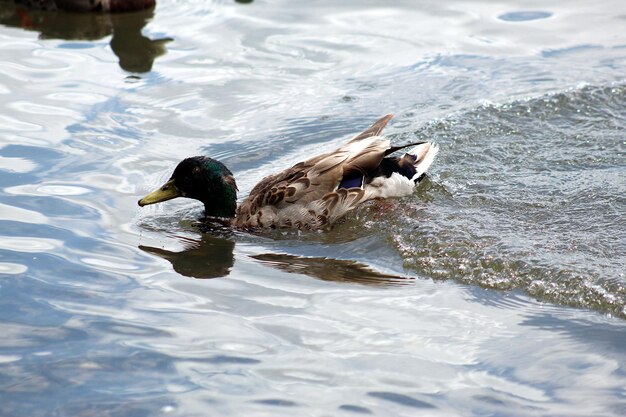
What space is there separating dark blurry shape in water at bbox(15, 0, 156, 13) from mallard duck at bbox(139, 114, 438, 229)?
18.8ft

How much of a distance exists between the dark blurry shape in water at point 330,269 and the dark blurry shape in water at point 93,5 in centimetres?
688

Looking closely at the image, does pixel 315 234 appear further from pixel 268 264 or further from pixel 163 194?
pixel 163 194

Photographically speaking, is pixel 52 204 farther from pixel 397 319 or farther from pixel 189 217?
pixel 397 319

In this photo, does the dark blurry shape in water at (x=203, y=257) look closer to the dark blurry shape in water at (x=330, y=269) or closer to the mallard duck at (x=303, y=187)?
the dark blurry shape in water at (x=330, y=269)

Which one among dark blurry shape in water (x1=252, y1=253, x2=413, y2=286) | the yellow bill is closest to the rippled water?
dark blurry shape in water (x1=252, y1=253, x2=413, y2=286)

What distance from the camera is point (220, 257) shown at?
8.11 metres

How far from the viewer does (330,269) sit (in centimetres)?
770

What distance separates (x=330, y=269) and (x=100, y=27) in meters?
7.05

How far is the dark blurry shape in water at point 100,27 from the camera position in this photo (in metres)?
12.4

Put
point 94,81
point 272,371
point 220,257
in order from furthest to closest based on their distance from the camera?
point 94,81 < point 220,257 < point 272,371

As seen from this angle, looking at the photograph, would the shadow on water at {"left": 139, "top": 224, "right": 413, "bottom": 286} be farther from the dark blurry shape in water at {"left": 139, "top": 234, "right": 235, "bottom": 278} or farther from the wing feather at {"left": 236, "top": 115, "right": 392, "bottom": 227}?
the wing feather at {"left": 236, "top": 115, "right": 392, "bottom": 227}

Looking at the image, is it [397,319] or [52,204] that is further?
[52,204]

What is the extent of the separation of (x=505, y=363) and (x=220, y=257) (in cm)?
273

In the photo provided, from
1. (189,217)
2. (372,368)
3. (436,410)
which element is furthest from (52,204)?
(436,410)
